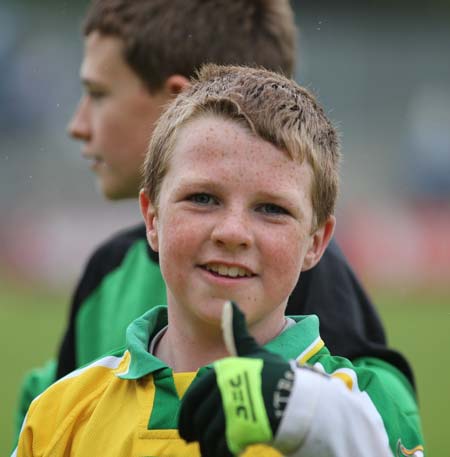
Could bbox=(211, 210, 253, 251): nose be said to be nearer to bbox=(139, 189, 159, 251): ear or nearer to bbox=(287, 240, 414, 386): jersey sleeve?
bbox=(139, 189, 159, 251): ear

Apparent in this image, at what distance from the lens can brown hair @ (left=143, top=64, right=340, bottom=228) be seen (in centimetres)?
207

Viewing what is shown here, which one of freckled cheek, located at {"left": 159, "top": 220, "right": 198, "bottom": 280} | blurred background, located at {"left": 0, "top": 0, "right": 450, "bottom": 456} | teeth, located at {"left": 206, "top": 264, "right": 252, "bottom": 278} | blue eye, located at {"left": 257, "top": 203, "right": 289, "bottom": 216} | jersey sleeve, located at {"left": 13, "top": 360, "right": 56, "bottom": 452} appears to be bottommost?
jersey sleeve, located at {"left": 13, "top": 360, "right": 56, "bottom": 452}

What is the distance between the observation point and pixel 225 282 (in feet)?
6.66

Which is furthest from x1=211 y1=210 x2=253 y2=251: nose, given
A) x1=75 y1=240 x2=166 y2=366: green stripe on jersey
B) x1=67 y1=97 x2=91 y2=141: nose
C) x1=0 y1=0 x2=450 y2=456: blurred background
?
x1=0 y1=0 x2=450 y2=456: blurred background

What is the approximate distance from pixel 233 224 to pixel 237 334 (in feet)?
0.76

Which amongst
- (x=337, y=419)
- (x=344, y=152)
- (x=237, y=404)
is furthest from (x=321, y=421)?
(x=344, y=152)

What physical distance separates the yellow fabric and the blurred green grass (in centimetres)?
430

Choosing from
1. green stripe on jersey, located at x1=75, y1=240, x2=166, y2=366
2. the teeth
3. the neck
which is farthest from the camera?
green stripe on jersey, located at x1=75, y1=240, x2=166, y2=366

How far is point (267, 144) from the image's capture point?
2.05 metres

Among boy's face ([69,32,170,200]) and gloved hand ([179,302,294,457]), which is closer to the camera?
gloved hand ([179,302,294,457])

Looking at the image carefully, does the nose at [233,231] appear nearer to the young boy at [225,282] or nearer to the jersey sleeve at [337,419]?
the young boy at [225,282]

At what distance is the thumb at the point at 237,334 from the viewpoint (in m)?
1.84

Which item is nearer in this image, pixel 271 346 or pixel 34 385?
pixel 271 346

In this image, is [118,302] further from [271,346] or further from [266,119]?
[266,119]
